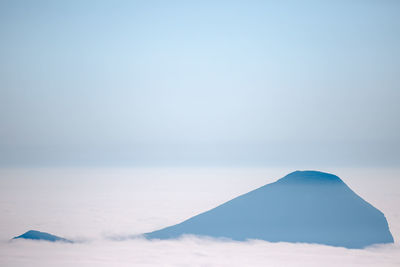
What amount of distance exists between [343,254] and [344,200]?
4.89 m

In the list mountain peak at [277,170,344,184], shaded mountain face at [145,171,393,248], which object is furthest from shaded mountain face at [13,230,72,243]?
mountain peak at [277,170,344,184]

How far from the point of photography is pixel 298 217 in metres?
20.2

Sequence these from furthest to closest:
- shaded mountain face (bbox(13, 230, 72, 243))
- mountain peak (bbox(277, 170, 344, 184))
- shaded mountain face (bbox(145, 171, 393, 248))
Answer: mountain peak (bbox(277, 170, 344, 184)) → shaded mountain face (bbox(145, 171, 393, 248)) → shaded mountain face (bbox(13, 230, 72, 243))

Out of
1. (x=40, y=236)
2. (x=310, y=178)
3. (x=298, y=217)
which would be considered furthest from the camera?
(x=310, y=178)

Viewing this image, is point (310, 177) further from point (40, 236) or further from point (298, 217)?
point (40, 236)

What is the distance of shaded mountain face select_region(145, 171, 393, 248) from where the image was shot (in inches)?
723

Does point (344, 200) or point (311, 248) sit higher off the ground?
point (344, 200)

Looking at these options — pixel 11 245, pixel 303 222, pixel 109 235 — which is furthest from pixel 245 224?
pixel 11 245

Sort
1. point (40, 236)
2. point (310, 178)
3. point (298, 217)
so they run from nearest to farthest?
point (40, 236) → point (298, 217) → point (310, 178)

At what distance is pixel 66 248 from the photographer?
1532 cm

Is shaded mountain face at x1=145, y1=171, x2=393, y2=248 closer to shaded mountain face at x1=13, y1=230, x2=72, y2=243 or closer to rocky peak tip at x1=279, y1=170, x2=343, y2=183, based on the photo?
rocky peak tip at x1=279, y1=170, x2=343, y2=183

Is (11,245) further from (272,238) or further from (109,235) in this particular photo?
(272,238)

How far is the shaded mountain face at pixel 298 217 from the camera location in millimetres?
18359

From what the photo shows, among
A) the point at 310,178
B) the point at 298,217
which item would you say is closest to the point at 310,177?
the point at 310,178
